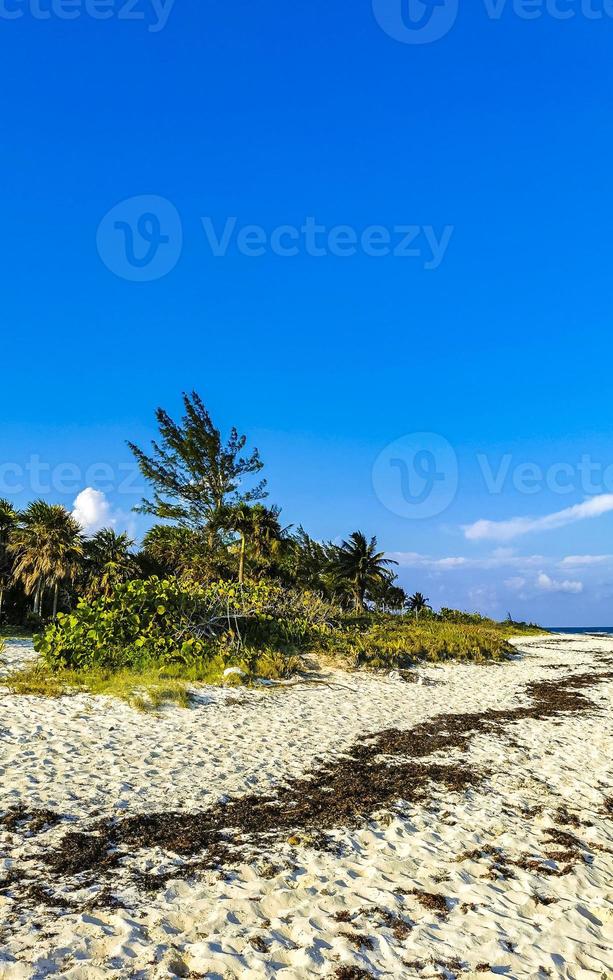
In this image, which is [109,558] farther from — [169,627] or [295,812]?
[295,812]

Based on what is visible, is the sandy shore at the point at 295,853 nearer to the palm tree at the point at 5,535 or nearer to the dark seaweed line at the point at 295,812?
the dark seaweed line at the point at 295,812

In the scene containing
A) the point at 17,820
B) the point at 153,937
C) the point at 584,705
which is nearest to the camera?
the point at 153,937

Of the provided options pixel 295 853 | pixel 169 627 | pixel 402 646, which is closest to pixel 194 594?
pixel 169 627

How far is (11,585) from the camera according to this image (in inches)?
1162

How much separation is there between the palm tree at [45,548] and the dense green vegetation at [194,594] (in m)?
0.07

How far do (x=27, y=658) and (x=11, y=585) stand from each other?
13.4 metres

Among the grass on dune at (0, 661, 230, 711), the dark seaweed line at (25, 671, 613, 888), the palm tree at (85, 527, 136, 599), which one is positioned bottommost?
the dark seaweed line at (25, 671, 613, 888)

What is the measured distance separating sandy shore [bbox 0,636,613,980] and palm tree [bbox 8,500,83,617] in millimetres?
16669

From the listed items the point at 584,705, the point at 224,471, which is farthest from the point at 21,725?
the point at 224,471

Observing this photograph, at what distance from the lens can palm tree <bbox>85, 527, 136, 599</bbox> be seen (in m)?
29.2

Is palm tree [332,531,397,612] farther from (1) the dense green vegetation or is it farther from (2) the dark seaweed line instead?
(2) the dark seaweed line

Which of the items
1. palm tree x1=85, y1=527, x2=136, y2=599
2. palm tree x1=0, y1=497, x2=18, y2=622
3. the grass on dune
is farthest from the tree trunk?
the grass on dune

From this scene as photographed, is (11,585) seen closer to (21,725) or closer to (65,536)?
(65,536)

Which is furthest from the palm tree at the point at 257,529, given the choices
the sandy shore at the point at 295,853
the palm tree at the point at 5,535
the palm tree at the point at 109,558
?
the sandy shore at the point at 295,853
